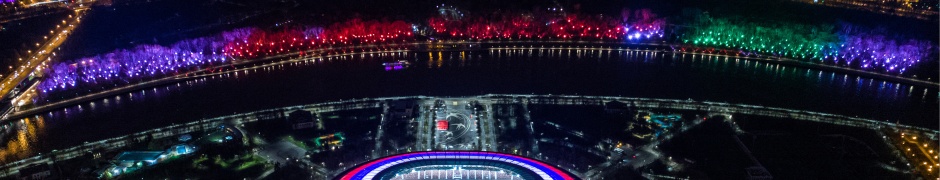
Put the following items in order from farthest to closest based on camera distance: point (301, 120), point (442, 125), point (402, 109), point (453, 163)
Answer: point (402, 109), point (301, 120), point (442, 125), point (453, 163)

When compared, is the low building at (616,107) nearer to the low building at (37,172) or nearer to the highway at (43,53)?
the low building at (37,172)

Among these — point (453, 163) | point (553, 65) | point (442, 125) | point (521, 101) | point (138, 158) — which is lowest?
point (138, 158)

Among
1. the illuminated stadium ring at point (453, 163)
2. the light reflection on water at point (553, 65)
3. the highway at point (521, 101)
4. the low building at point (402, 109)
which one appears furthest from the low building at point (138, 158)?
Answer: the low building at point (402, 109)

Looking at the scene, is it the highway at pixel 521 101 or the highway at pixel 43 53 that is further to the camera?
the highway at pixel 43 53

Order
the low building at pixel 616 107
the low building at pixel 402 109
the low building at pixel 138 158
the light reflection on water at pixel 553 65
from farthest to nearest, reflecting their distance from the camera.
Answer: the light reflection on water at pixel 553 65
the low building at pixel 616 107
the low building at pixel 402 109
the low building at pixel 138 158

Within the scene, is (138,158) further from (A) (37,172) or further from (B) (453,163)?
(B) (453,163)

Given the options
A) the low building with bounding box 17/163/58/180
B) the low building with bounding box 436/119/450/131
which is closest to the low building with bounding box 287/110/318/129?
the low building with bounding box 436/119/450/131

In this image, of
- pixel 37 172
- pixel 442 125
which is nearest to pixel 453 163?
pixel 442 125

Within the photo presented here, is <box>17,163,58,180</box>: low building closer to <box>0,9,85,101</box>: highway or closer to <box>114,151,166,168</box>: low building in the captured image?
<box>114,151,166,168</box>: low building
